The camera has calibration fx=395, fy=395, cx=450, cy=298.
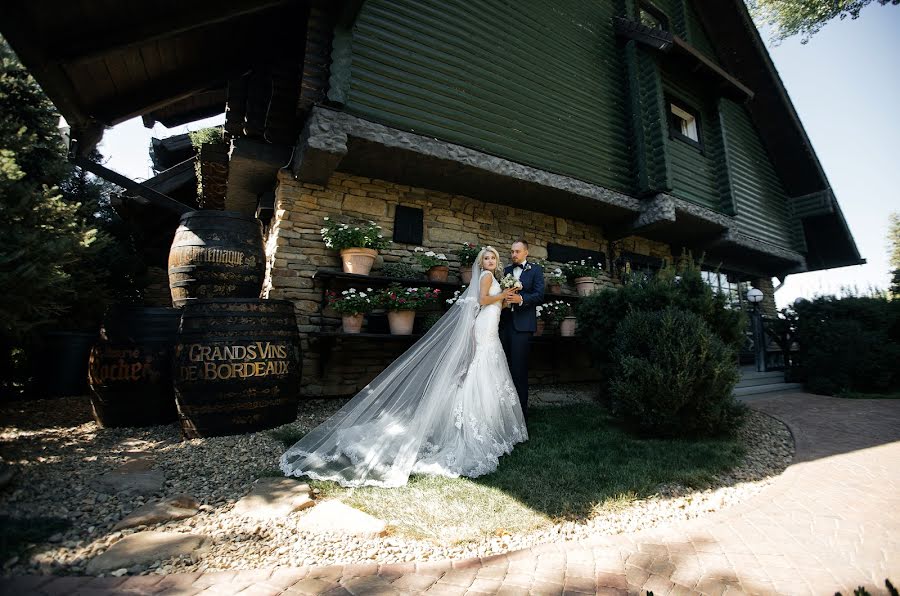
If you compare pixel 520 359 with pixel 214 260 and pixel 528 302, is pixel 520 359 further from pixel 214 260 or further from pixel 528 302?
pixel 214 260

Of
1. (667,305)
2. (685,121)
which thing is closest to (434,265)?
(667,305)

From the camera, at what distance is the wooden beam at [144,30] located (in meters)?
4.35

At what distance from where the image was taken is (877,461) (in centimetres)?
356

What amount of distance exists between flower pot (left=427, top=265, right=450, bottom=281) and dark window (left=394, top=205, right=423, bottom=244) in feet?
2.27

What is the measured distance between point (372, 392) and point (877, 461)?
4673mm

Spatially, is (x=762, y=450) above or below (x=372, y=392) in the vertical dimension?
below

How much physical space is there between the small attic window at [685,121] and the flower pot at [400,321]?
8.32 metres

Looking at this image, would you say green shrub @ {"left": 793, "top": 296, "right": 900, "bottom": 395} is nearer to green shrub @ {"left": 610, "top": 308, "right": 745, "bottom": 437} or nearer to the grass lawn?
green shrub @ {"left": 610, "top": 308, "right": 745, "bottom": 437}

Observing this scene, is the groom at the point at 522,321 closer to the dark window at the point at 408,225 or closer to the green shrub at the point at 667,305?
the green shrub at the point at 667,305

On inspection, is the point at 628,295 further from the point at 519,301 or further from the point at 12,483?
the point at 12,483

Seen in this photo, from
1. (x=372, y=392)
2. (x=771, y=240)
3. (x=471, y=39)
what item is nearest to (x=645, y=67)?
(x=471, y=39)

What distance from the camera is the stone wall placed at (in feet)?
18.5

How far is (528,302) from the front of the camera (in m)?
4.80

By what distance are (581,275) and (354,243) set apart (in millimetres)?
4590
